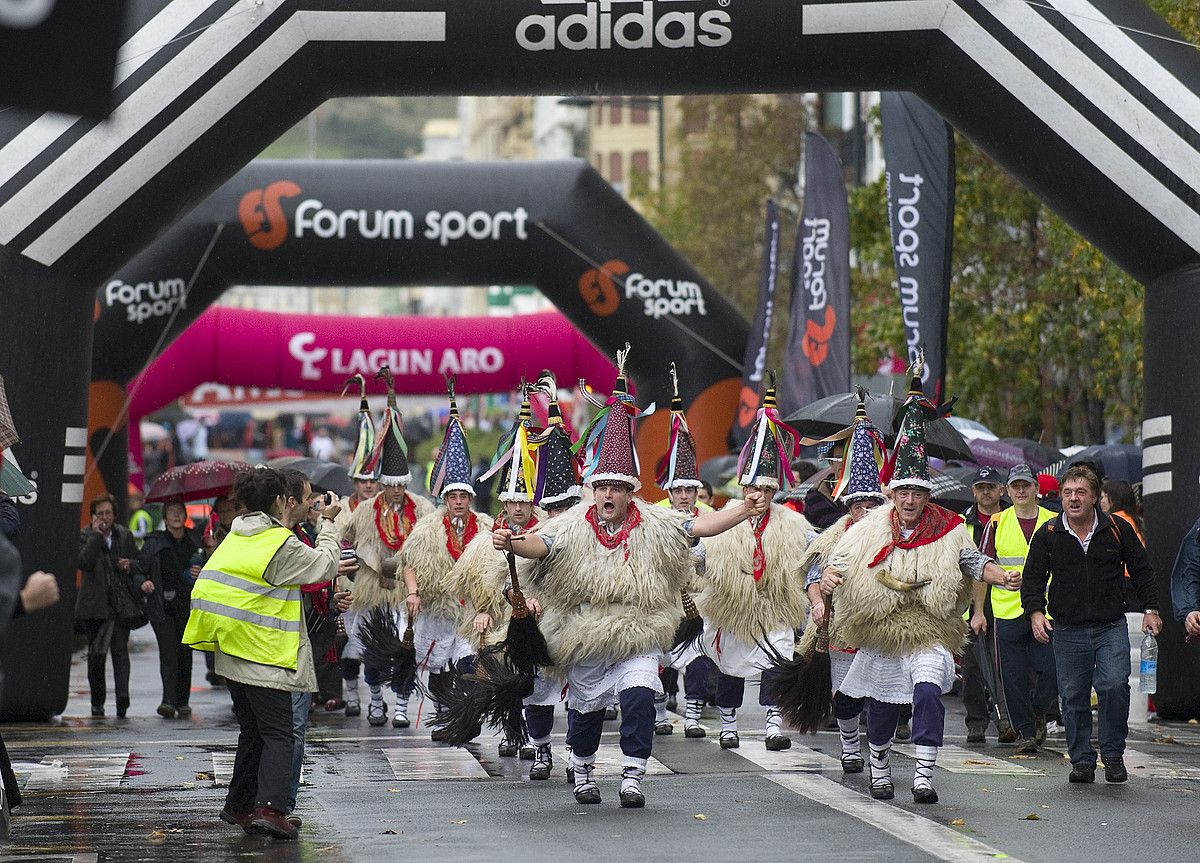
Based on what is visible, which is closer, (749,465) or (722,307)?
(749,465)

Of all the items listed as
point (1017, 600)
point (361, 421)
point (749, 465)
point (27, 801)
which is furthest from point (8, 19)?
point (361, 421)

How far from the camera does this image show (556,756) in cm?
1255

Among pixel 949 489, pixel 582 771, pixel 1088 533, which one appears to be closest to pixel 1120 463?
pixel 949 489

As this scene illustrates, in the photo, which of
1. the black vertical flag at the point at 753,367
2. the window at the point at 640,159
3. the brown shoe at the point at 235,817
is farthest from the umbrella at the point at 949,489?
the window at the point at 640,159

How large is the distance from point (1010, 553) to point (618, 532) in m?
3.60

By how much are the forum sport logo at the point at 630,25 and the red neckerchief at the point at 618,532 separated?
13.3 ft

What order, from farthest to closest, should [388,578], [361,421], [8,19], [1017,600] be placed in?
[361,421]
[388,578]
[1017,600]
[8,19]

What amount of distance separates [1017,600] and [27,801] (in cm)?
618

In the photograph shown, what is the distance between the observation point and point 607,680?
10297mm

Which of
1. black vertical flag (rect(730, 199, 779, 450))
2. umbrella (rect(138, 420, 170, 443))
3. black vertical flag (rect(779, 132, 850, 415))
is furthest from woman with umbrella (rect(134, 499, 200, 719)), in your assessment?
umbrella (rect(138, 420, 170, 443))

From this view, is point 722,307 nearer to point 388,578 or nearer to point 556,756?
point 388,578

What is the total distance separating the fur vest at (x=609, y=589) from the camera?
10.2 metres

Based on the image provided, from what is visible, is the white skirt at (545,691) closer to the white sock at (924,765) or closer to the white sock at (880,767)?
the white sock at (880,767)

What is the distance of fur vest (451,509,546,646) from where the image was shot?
10938 millimetres
